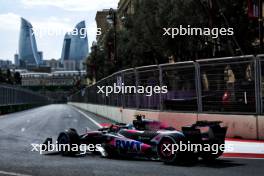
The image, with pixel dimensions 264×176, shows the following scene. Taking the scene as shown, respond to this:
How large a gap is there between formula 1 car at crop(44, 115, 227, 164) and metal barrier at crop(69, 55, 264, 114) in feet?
15.1

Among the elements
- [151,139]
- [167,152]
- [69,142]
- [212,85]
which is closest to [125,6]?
[212,85]

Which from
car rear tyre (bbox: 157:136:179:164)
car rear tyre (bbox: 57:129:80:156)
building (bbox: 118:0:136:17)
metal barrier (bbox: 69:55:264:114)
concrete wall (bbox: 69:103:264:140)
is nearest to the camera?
car rear tyre (bbox: 157:136:179:164)

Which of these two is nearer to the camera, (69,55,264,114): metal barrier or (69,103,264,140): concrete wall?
(69,103,264,140): concrete wall

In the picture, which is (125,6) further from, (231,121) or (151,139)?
(151,139)

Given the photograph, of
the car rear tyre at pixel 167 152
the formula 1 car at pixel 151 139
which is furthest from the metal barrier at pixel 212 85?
the car rear tyre at pixel 167 152

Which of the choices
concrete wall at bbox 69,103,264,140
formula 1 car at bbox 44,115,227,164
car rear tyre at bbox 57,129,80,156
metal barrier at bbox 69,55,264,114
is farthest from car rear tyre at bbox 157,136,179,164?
metal barrier at bbox 69,55,264,114

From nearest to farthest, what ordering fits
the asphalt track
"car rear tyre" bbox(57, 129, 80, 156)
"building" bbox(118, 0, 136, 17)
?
the asphalt track, "car rear tyre" bbox(57, 129, 80, 156), "building" bbox(118, 0, 136, 17)

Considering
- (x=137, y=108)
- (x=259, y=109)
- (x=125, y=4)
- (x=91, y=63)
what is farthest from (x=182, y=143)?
(x=125, y=4)

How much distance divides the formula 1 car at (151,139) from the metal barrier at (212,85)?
4.61 m

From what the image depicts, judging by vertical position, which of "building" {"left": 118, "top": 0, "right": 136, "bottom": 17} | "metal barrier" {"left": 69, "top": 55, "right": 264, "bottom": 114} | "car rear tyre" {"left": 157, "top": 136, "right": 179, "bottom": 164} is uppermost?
"building" {"left": 118, "top": 0, "right": 136, "bottom": 17}

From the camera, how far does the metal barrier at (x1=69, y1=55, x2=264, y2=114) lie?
51.2 ft

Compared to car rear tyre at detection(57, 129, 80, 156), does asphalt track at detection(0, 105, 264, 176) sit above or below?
below

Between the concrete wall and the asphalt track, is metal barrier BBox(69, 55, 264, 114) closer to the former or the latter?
the concrete wall

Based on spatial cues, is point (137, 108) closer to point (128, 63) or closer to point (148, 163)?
point (148, 163)
